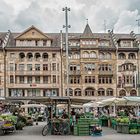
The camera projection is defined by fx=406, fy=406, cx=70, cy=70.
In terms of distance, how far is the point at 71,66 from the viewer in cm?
8256

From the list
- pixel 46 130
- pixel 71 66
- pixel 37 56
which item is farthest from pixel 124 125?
pixel 37 56

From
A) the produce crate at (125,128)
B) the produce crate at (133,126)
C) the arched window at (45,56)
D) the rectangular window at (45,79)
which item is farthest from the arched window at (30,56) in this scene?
the produce crate at (133,126)

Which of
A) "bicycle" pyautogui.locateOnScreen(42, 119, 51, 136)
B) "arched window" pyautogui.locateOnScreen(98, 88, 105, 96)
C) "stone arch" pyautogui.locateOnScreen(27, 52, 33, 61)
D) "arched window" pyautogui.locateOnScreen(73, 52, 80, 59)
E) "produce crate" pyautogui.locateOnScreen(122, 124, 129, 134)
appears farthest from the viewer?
"arched window" pyautogui.locateOnScreen(73, 52, 80, 59)

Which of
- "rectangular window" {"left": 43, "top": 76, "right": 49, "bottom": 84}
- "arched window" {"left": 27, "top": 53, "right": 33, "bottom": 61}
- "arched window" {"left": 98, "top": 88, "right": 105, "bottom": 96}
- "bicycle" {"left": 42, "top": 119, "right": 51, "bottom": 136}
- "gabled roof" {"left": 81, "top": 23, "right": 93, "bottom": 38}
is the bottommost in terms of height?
"bicycle" {"left": 42, "top": 119, "right": 51, "bottom": 136}

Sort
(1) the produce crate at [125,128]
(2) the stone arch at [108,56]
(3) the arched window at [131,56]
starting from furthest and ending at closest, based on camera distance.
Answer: (3) the arched window at [131,56] < (2) the stone arch at [108,56] < (1) the produce crate at [125,128]

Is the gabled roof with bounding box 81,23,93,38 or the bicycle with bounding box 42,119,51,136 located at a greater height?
the gabled roof with bounding box 81,23,93,38

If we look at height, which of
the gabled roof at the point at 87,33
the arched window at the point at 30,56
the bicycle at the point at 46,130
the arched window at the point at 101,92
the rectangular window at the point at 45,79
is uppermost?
the gabled roof at the point at 87,33

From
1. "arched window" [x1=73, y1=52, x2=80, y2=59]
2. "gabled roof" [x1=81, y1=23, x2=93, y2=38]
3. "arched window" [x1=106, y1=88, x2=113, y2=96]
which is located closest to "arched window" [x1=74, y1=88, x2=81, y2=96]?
"arched window" [x1=106, y1=88, x2=113, y2=96]

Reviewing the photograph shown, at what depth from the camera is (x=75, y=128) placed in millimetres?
29469

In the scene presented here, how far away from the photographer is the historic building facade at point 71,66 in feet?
266

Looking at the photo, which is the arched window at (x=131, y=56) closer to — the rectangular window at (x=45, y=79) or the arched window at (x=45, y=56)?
the arched window at (x=45, y=56)

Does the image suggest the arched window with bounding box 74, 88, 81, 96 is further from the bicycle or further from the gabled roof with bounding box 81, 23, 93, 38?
the bicycle

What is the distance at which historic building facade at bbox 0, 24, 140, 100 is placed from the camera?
80938mm

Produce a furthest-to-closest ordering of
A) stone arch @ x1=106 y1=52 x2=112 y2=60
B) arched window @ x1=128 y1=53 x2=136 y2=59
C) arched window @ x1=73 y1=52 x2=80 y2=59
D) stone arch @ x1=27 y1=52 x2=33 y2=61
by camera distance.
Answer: arched window @ x1=128 y1=53 x2=136 y2=59 < stone arch @ x1=106 y1=52 x2=112 y2=60 < arched window @ x1=73 y1=52 x2=80 y2=59 < stone arch @ x1=27 y1=52 x2=33 y2=61
